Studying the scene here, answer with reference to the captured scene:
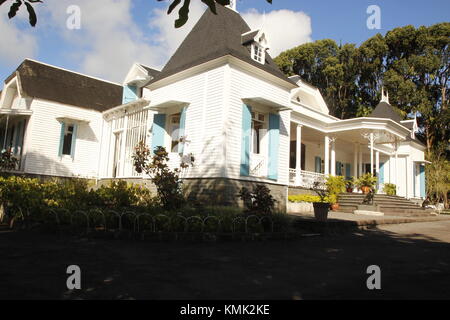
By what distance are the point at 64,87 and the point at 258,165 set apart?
38.8 feet

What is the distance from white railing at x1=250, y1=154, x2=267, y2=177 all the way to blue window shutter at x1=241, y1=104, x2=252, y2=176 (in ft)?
2.44

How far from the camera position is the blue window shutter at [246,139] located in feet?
38.2

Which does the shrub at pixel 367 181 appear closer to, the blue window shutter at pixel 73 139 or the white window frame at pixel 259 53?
the white window frame at pixel 259 53

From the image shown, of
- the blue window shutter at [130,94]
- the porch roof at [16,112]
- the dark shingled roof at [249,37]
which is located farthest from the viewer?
the blue window shutter at [130,94]

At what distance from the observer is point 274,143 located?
12.8m

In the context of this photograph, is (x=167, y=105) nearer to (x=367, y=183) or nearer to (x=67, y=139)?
(x=67, y=139)

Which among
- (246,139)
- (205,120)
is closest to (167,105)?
(205,120)

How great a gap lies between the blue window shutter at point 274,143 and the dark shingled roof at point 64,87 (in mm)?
10139

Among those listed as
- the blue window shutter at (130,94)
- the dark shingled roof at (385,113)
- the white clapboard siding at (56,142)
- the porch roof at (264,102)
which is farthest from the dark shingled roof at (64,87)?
the dark shingled roof at (385,113)

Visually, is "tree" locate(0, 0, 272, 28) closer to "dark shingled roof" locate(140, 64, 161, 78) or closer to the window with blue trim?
"dark shingled roof" locate(140, 64, 161, 78)

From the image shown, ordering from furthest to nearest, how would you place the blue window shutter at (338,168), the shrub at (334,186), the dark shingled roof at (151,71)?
the blue window shutter at (338,168)
the dark shingled roof at (151,71)
the shrub at (334,186)

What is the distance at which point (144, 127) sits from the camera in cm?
1490
